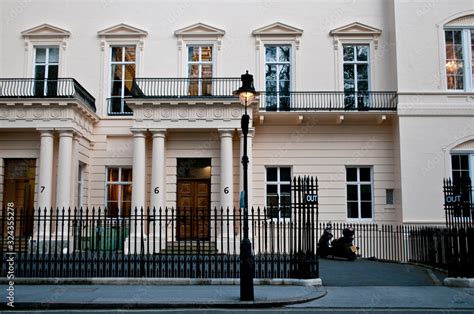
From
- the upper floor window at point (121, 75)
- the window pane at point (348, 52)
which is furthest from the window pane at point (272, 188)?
the upper floor window at point (121, 75)

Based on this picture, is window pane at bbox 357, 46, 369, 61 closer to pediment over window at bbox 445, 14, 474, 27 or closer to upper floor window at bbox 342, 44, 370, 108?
upper floor window at bbox 342, 44, 370, 108

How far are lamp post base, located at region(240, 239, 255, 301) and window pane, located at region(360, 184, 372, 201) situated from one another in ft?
42.6

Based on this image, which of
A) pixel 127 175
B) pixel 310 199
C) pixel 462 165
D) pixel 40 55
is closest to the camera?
pixel 310 199

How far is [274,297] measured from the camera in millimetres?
11117

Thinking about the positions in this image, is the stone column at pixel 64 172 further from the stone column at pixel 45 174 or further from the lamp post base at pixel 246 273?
the lamp post base at pixel 246 273

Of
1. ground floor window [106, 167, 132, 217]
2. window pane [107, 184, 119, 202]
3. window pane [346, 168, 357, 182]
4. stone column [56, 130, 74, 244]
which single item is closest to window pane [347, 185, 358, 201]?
window pane [346, 168, 357, 182]

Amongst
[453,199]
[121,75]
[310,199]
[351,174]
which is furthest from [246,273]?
Answer: [121,75]

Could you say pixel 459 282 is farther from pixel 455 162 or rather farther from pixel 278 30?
pixel 278 30

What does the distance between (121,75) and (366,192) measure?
12.7m

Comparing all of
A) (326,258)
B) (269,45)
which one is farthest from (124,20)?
(326,258)

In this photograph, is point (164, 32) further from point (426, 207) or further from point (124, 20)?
point (426, 207)

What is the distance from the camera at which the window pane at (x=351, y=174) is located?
23.1 m

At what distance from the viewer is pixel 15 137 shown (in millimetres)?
22125

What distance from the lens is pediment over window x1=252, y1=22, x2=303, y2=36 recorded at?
76.8 ft
